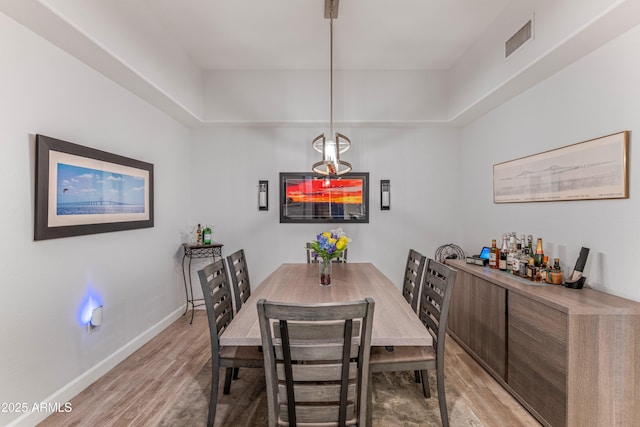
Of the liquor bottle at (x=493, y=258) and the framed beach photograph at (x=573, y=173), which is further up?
the framed beach photograph at (x=573, y=173)

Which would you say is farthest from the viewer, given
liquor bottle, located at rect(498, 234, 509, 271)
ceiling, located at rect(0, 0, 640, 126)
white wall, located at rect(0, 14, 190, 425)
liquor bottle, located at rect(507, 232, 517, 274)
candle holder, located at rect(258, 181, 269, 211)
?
candle holder, located at rect(258, 181, 269, 211)

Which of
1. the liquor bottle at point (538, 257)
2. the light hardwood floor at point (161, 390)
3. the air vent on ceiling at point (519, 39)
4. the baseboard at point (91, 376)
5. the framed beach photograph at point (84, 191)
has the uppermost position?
the air vent on ceiling at point (519, 39)

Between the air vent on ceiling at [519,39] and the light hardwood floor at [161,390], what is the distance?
2782mm

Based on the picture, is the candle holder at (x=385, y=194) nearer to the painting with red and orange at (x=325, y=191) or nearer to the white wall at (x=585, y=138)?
the painting with red and orange at (x=325, y=191)

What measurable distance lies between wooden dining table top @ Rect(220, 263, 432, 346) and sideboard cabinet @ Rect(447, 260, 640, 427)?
863mm

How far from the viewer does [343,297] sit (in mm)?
2121

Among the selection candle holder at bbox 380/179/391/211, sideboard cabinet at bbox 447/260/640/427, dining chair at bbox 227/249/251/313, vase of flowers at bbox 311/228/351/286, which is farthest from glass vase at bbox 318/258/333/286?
candle holder at bbox 380/179/391/211

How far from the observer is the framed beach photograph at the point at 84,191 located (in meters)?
2.04

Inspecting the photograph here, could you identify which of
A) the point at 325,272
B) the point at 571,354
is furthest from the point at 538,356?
the point at 325,272

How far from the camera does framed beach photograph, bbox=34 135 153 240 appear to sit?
2045mm

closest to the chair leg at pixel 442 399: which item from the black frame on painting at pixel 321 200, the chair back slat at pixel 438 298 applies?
the chair back slat at pixel 438 298

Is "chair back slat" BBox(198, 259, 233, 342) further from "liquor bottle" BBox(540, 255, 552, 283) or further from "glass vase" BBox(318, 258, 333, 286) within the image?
"liquor bottle" BBox(540, 255, 552, 283)

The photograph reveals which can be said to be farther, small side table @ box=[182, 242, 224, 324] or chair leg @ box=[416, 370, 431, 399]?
small side table @ box=[182, 242, 224, 324]

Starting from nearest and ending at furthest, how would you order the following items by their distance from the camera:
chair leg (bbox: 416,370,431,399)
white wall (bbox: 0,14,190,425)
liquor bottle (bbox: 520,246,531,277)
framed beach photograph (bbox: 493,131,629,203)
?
white wall (bbox: 0,14,190,425), framed beach photograph (bbox: 493,131,629,203), chair leg (bbox: 416,370,431,399), liquor bottle (bbox: 520,246,531,277)
